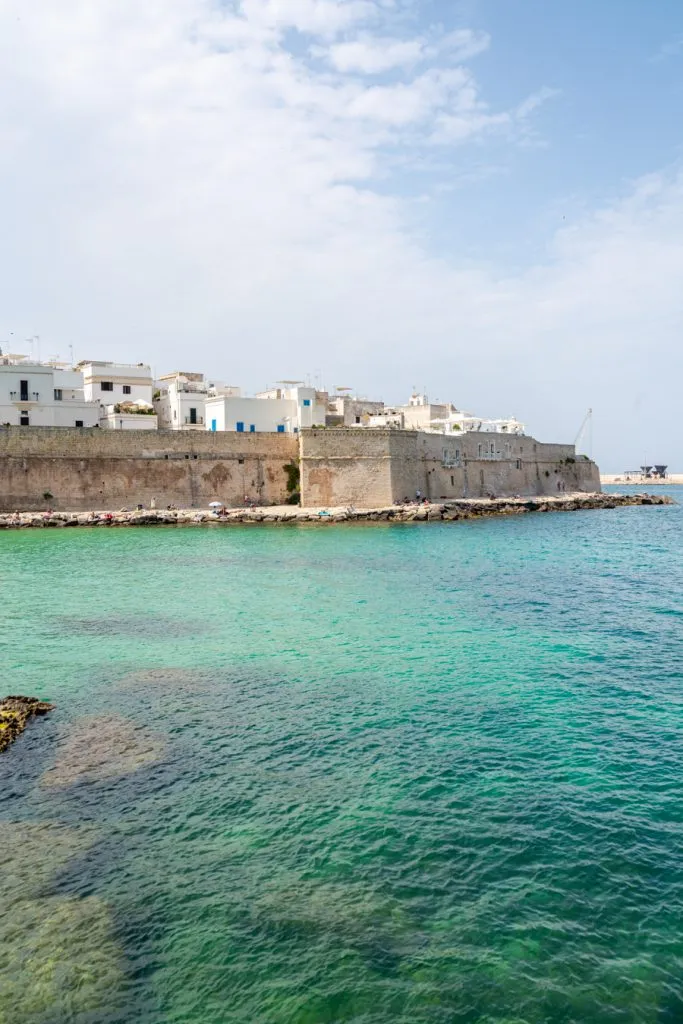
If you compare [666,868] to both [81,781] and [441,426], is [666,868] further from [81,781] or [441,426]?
[441,426]

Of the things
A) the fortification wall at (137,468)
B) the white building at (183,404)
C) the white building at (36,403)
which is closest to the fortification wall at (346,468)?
the fortification wall at (137,468)

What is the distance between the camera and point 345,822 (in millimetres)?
5453

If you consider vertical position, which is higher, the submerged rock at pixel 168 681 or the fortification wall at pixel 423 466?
the fortification wall at pixel 423 466

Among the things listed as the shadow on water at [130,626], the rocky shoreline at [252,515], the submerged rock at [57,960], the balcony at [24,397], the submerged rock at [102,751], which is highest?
the balcony at [24,397]

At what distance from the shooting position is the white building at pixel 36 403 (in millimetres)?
31062

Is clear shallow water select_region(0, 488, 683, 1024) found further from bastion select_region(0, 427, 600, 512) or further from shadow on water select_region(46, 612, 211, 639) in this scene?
bastion select_region(0, 427, 600, 512)

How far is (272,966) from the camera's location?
13.1ft

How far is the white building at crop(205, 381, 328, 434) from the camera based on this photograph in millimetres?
34031

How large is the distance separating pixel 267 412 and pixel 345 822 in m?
30.4

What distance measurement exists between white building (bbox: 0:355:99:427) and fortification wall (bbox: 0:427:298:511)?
220cm

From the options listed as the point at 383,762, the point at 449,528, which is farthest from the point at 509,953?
the point at 449,528

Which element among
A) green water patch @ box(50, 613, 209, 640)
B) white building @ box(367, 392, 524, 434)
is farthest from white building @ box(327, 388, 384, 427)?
green water patch @ box(50, 613, 209, 640)

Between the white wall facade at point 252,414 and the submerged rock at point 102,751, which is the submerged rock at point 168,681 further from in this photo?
the white wall facade at point 252,414

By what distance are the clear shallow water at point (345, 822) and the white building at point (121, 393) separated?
23.3 meters
